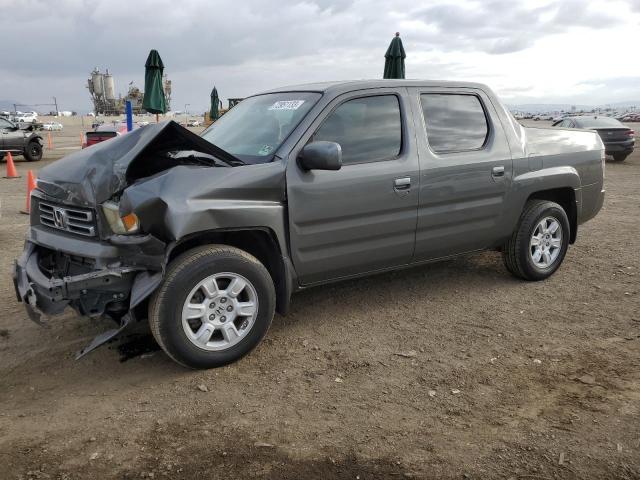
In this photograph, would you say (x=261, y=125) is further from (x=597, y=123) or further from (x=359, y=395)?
(x=597, y=123)

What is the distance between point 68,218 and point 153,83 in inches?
381

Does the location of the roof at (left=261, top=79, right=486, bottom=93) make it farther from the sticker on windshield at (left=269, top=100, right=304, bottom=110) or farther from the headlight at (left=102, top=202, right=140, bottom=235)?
the headlight at (left=102, top=202, right=140, bottom=235)

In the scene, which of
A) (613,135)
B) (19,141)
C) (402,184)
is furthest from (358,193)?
(19,141)

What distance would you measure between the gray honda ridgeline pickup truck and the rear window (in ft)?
44.3

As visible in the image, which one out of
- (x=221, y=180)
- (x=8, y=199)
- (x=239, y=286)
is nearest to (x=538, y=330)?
(x=239, y=286)

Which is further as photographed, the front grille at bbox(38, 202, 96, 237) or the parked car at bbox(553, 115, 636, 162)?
the parked car at bbox(553, 115, 636, 162)

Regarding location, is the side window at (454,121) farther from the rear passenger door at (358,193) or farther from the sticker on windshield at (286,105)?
the sticker on windshield at (286,105)

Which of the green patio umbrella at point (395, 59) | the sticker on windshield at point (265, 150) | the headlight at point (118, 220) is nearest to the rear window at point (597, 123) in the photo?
the green patio umbrella at point (395, 59)

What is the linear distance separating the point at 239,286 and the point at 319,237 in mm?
691

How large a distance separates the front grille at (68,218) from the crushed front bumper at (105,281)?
0.08 metres

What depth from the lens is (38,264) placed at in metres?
3.59

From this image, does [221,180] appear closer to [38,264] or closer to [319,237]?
[319,237]

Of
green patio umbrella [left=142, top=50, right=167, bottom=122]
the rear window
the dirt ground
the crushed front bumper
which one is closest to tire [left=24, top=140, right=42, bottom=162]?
green patio umbrella [left=142, top=50, right=167, bottom=122]

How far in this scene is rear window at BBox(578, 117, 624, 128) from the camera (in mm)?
16656
